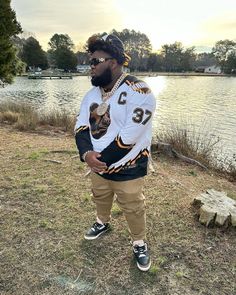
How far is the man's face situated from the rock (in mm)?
1862

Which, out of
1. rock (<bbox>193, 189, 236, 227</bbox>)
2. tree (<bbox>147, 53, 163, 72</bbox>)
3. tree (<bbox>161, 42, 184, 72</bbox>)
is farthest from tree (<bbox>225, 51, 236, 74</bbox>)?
rock (<bbox>193, 189, 236, 227</bbox>)

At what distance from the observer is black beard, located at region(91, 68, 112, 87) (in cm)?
259

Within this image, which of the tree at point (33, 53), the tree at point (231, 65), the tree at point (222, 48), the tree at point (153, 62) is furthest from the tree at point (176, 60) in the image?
the tree at point (33, 53)

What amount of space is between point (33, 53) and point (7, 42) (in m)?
69.9

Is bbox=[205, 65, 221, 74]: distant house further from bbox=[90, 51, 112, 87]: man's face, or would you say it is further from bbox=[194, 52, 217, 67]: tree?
bbox=[90, 51, 112, 87]: man's face

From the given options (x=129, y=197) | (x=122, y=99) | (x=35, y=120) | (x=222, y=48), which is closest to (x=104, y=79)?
(x=122, y=99)

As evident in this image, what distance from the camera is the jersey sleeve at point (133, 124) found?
2463 millimetres

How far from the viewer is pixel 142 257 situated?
281cm

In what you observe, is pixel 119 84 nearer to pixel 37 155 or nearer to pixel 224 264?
pixel 224 264

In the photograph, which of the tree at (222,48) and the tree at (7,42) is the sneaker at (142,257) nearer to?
the tree at (7,42)

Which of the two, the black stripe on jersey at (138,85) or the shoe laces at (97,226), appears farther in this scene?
the shoe laces at (97,226)

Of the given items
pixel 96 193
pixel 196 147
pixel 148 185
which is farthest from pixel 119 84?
pixel 196 147

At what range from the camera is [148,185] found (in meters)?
4.63

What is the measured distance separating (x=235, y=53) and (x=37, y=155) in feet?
317
